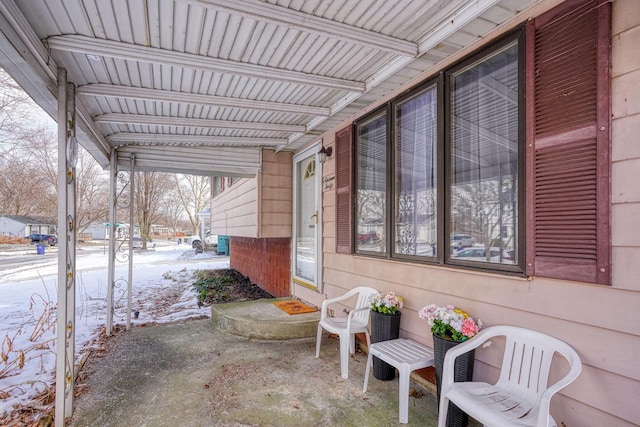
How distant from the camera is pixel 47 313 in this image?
4.95m

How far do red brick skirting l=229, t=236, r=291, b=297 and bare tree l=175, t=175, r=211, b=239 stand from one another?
17.3 metres

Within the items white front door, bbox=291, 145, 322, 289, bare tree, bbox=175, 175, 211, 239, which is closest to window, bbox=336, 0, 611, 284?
white front door, bbox=291, 145, 322, 289

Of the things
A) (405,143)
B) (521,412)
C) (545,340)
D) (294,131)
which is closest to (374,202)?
(405,143)

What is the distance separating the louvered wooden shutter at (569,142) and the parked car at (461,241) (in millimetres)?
421

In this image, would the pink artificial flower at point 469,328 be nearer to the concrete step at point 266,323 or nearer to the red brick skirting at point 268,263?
the concrete step at point 266,323

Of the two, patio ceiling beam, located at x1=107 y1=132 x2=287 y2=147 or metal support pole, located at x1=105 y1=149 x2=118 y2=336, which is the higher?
patio ceiling beam, located at x1=107 y1=132 x2=287 y2=147

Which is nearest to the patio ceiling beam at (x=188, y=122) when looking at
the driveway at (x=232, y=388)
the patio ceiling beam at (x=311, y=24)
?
the patio ceiling beam at (x=311, y=24)

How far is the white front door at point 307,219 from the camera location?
434 cm

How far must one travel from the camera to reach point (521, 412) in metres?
1.63

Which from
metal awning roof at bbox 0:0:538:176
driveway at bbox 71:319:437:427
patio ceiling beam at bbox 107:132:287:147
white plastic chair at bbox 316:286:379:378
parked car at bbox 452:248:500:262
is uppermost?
metal awning roof at bbox 0:0:538:176

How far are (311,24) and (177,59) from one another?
0.95 m

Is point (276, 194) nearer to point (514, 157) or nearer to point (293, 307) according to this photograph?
point (293, 307)

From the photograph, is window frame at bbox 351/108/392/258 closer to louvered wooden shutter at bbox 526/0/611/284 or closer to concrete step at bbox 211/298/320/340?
concrete step at bbox 211/298/320/340

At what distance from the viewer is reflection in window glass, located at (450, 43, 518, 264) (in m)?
2.03
